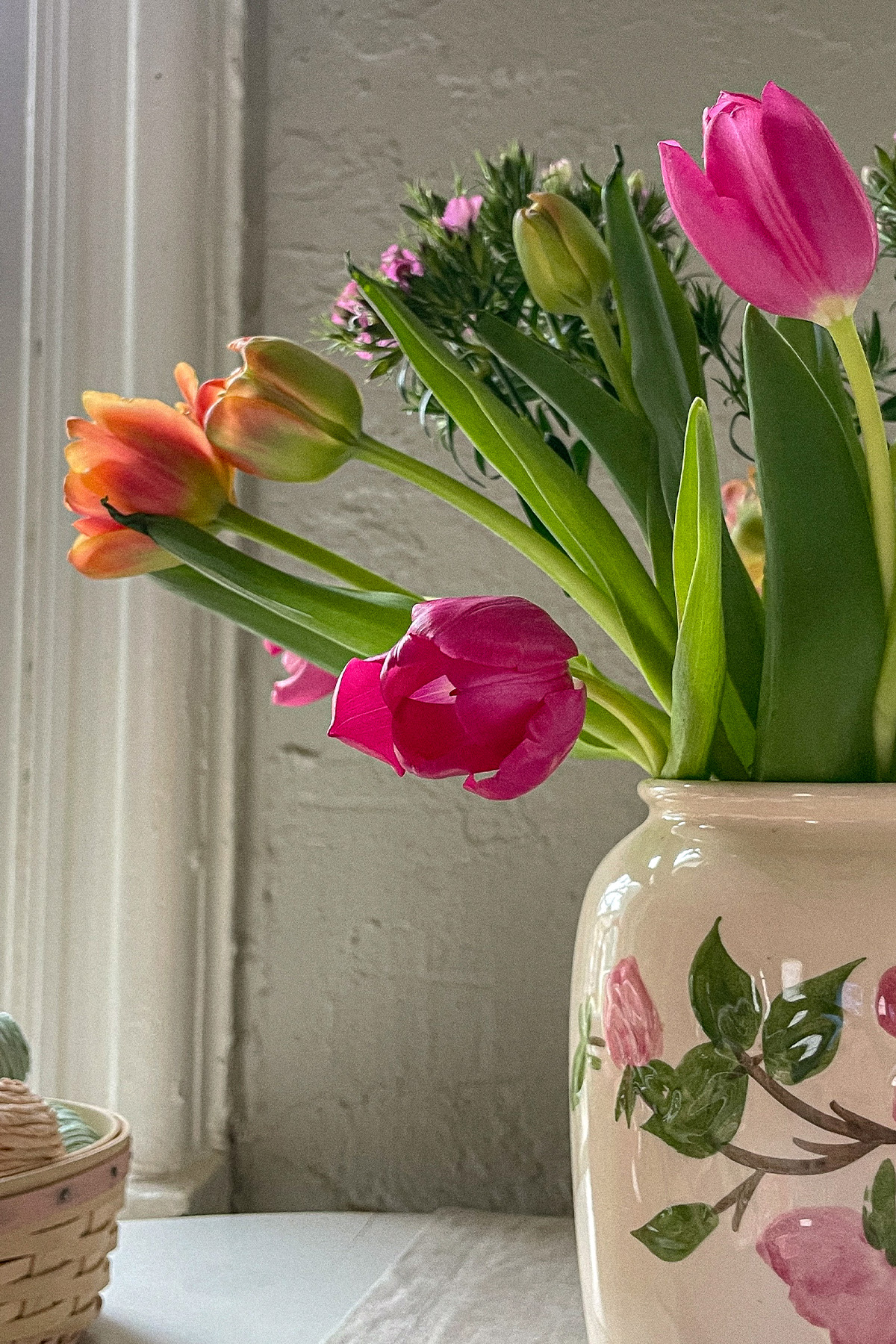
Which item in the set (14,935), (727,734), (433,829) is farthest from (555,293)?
(14,935)

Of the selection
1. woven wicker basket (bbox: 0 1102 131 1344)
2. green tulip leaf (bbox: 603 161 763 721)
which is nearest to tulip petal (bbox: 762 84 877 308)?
green tulip leaf (bbox: 603 161 763 721)

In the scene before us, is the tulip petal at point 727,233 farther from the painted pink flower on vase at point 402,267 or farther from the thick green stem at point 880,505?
the painted pink flower on vase at point 402,267

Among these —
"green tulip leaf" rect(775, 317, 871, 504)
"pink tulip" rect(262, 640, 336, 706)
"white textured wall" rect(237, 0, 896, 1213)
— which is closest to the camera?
"green tulip leaf" rect(775, 317, 871, 504)

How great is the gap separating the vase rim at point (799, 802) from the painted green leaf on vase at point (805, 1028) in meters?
0.04

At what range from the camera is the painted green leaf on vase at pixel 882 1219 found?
1.14 feet

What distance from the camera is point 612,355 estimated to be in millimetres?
490

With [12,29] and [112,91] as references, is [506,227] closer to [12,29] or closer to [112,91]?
[112,91]

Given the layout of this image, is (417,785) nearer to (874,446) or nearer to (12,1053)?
(12,1053)

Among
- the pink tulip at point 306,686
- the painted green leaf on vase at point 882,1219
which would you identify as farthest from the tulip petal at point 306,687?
the painted green leaf on vase at point 882,1219

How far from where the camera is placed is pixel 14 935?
84cm

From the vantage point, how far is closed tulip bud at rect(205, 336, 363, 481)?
1.48 ft

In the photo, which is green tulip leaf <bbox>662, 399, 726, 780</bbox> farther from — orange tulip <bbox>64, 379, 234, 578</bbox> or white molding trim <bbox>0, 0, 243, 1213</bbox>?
white molding trim <bbox>0, 0, 243, 1213</bbox>

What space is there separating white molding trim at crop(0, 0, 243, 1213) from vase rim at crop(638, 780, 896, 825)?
1.66ft

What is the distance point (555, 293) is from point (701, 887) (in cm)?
24
